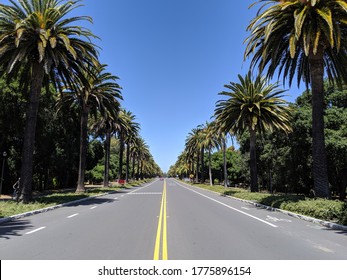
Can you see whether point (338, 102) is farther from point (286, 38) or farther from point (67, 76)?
point (67, 76)

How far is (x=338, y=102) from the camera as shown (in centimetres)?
3812

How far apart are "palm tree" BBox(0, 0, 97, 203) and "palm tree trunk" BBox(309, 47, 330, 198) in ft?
45.8

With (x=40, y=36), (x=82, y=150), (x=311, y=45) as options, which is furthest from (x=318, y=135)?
(x=82, y=150)

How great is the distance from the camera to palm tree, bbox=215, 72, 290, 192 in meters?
29.5

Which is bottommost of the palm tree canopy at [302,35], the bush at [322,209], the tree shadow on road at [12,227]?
the tree shadow on road at [12,227]

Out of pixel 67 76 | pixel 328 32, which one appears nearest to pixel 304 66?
pixel 328 32

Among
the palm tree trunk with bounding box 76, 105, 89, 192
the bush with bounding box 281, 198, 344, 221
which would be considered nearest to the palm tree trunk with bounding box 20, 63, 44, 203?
the palm tree trunk with bounding box 76, 105, 89, 192

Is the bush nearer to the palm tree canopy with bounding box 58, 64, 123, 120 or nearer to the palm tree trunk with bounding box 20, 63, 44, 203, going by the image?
the palm tree trunk with bounding box 20, 63, 44, 203

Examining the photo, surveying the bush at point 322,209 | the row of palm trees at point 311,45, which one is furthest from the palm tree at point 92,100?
the bush at point 322,209

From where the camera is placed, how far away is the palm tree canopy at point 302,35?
15984 mm

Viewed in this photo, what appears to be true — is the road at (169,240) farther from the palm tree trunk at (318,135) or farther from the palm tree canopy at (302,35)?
the palm tree canopy at (302,35)

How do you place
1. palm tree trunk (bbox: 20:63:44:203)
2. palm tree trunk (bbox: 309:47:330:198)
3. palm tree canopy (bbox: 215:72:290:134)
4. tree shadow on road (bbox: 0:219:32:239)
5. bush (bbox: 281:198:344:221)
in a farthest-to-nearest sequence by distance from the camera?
palm tree canopy (bbox: 215:72:290:134), palm tree trunk (bbox: 20:63:44:203), palm tree trunk (bbox: 309:47:330:198), bush (bbox: 281:198:344:221), tree shadow on road (bbox: 0:219:32:239)

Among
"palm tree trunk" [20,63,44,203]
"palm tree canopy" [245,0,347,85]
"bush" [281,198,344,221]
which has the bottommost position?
"bush" [281,198,344,221]
